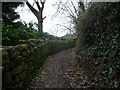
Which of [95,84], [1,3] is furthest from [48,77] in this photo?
[1,3]

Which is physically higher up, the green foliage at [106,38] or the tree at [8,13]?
the tree at [8,13]

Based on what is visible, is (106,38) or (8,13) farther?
(8,13)

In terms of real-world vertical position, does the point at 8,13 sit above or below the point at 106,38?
above

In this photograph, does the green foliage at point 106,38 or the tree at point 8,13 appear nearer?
the green foliage at point 106,38

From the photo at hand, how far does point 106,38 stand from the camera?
3.35 metres

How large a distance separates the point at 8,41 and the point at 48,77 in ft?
6.08

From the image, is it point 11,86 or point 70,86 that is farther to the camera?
point 70,86

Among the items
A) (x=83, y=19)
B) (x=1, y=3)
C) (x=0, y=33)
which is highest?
(x=1, y=3)

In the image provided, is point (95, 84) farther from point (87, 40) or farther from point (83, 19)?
point (83, 19)

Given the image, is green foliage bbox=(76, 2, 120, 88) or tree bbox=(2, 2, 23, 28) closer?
green foliage bbox=(76, 2, 120, 88)

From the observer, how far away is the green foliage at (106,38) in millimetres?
2423

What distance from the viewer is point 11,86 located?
1.89 m

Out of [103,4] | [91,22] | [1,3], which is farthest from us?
[1,3]

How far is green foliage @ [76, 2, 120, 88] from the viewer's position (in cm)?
242
